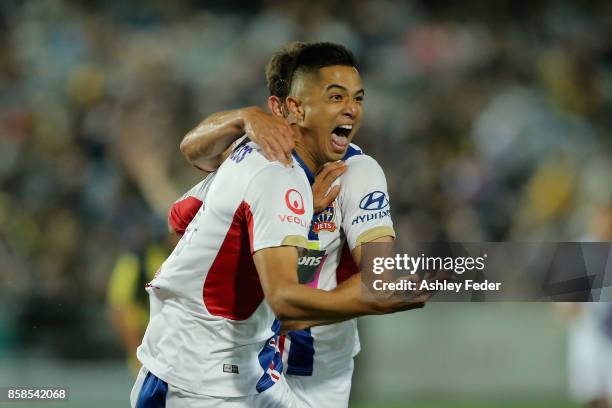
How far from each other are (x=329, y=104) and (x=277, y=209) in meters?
0.83

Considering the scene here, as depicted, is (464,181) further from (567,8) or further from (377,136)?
(567,8)

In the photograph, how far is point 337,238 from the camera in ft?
13.5

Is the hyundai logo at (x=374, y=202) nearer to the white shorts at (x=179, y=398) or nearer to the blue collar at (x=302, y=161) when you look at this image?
the blue collar at (x=302, y=161)

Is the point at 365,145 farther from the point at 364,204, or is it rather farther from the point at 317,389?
the point at 364,204

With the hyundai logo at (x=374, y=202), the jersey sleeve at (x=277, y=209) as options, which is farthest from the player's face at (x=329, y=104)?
the jersey sleeve at (x=277, y=209)

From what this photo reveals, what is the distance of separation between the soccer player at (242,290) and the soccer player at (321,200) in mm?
96

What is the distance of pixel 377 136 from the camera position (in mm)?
9992

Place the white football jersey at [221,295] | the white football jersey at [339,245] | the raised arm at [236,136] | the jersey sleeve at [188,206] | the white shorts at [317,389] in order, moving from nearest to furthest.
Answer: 1. the white football jersey at [221,295]
2. the raised arm at [236,136]
3. the jersey sleeve at [188,206]
4. the white football jersey at [339,245]
5. the white shorts at [317,389]

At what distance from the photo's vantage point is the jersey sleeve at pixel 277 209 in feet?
9.80

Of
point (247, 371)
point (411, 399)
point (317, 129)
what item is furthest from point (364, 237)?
point (411, 399)

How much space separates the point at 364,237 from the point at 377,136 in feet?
20.3

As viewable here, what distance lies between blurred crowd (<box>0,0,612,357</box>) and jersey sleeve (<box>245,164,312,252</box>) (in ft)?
16.8

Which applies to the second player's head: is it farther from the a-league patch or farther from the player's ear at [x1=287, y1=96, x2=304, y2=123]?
the a-league patch

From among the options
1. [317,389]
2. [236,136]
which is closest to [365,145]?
[317,389]
